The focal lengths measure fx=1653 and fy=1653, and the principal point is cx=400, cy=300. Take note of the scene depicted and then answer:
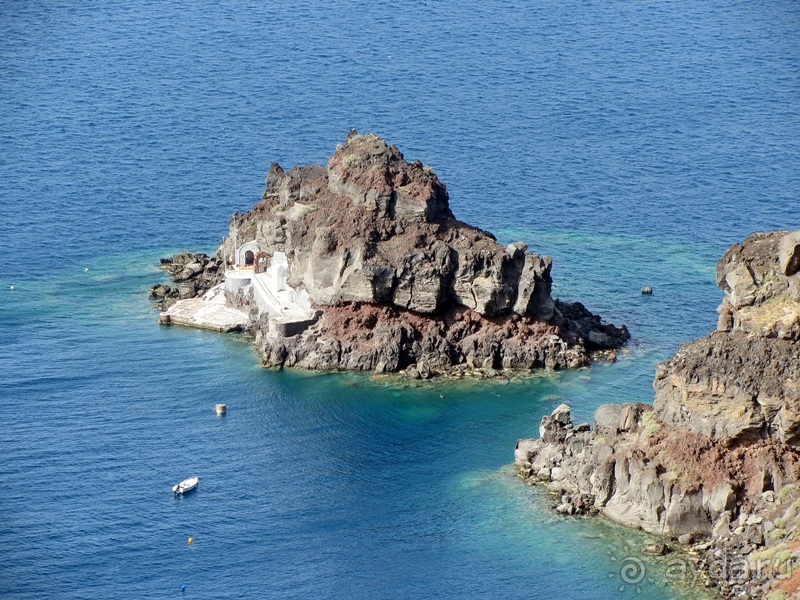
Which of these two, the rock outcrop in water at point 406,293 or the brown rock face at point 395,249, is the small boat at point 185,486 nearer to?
the rock outcrop in water at point 406,293

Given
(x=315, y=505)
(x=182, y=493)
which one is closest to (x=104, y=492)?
(x=182, y=493)

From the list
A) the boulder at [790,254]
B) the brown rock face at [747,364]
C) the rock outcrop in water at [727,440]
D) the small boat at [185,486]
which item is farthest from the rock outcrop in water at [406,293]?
the boulder at [790,254]

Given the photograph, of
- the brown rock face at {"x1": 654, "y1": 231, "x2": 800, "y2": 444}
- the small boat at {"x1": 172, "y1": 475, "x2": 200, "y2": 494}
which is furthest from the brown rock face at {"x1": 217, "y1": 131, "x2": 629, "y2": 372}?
the brown rock face at {"x1": 654, "y1": 231, "x2": 800, "y2": 444}

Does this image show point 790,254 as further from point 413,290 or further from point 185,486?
point 185,486

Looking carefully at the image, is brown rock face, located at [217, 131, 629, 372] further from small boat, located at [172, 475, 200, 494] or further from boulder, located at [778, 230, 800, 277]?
boulder, located at [778, 230, 800, 277]

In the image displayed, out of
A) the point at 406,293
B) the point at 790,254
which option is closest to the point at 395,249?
the point at 406,293
